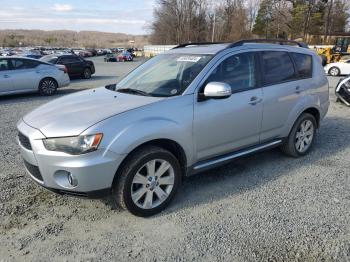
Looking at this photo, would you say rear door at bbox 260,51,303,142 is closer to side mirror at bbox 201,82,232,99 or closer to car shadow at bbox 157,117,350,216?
car shadow at bbox 157,117,350,216

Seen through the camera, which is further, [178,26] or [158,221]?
[178,26]

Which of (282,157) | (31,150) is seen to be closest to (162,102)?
(31,150)

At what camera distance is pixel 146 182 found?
3.48 metres

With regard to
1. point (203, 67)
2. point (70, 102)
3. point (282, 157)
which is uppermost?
point (203, 67)

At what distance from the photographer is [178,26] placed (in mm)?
82000

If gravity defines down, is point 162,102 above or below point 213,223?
above

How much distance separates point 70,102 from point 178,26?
82070 mm

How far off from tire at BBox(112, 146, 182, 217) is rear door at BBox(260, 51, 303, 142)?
64.0 inches

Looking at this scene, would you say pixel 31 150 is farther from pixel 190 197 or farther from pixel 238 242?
pixel 238 242

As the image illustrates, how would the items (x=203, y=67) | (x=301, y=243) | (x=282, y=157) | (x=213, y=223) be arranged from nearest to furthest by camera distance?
(x=301, y=243) → (x=213, y=223) → (x=203, y=67) → (x=282, y=157)

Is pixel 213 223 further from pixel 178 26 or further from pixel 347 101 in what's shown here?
pixel 178 26

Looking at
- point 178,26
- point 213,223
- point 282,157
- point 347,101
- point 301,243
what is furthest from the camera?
point 178,26

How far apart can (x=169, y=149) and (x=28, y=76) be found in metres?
9.25

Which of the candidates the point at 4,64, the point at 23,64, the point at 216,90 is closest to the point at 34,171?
the point at 216,90
